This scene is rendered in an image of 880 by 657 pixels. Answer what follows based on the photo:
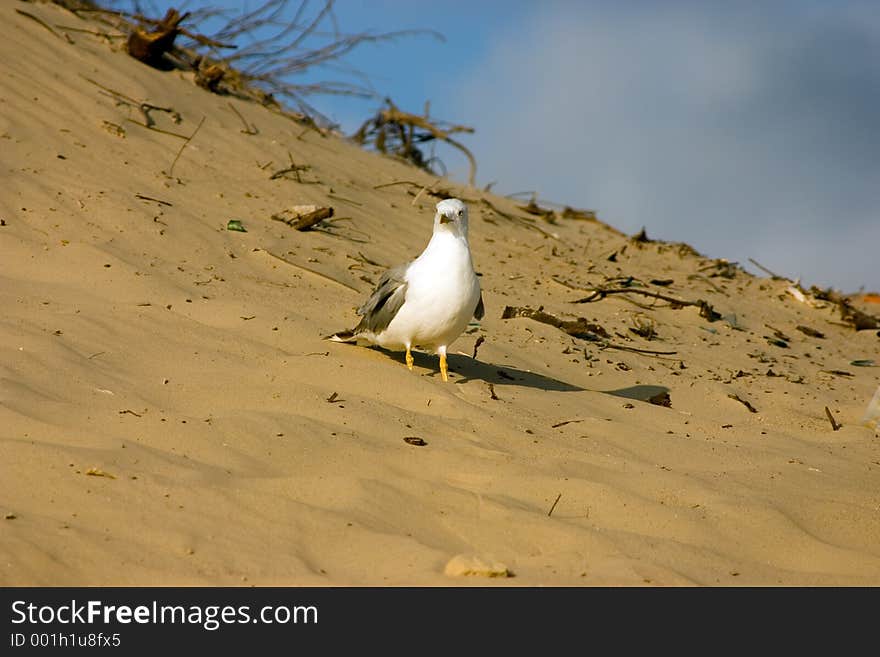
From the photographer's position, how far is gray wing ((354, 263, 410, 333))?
6.14 meters

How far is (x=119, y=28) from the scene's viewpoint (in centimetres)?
1112

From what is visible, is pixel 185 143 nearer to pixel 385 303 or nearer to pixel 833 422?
pixel 385 303

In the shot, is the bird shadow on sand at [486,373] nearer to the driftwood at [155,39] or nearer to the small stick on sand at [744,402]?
the small stick on sand at [744,402]

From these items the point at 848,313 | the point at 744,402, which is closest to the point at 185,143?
the point at 744,402

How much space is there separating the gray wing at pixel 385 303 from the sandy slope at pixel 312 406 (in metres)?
0.23

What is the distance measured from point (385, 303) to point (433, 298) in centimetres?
34

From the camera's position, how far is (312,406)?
509cm

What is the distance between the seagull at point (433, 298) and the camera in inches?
236

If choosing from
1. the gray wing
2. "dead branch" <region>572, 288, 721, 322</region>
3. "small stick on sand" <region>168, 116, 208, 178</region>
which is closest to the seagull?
the gray wing

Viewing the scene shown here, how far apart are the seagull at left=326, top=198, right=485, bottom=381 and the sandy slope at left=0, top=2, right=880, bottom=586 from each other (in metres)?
0.25

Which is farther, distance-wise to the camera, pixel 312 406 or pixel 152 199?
pixel 152 199

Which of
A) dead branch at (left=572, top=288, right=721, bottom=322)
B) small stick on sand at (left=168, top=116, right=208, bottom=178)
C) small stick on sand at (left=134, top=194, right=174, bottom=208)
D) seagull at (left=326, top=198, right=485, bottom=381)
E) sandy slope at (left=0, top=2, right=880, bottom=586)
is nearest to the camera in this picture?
sandy slope at (left=0, top=2, right=880, bottom=586)

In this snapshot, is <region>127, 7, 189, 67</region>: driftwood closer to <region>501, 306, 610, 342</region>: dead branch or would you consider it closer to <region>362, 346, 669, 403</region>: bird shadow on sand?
<region>501, 306, 610, 342</region>: dead branch

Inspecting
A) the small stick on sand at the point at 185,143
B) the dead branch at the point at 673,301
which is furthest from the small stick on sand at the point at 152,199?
the dead branch at the point at 673,301
